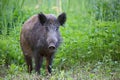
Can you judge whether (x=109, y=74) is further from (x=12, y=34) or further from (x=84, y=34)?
(x=12, y=34)

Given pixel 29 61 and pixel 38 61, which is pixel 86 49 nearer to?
pixel 29 61

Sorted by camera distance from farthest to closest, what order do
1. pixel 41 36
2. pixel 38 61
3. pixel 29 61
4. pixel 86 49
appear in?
pixel 86 49 < pixel 29 61 < pixel 38 61 < pixel 41 36

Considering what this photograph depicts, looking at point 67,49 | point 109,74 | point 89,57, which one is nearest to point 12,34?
point 67,49

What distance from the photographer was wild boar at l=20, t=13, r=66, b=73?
7223mm

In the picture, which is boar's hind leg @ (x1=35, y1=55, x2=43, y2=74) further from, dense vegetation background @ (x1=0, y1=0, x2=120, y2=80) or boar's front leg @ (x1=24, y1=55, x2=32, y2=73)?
boar's front leg @ (x1=24, y1=55, x2=32, y2=73)

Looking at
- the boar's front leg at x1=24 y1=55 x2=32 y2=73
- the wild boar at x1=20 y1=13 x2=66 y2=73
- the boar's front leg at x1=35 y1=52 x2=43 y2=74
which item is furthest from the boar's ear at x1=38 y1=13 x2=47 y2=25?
the boar's front leg at x1=24 y1=55 x2=32 y2=73

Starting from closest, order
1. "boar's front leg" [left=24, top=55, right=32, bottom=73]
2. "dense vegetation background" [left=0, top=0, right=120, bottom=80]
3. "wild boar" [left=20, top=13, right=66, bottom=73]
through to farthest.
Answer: "wild boar" [left=20, top=13, right=66, bottom=73]
"dense vegetation background" [left=0, top=0, right=120, bottom=80]
"boar's front leg" [left=24, top=55, right=32, bottom=73]

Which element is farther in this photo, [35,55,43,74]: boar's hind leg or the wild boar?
[35,55,43,74]: boar's hind leg

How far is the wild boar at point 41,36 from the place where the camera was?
7.22 metres

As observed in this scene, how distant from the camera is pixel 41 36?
734 centimetres

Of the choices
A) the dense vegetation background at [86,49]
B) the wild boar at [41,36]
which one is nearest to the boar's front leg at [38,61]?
the wild boar at [41,36]

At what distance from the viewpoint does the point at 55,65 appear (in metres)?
8.42

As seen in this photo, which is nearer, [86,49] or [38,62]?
[38,62]

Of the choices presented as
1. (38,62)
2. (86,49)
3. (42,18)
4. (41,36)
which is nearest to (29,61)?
(38,62)
